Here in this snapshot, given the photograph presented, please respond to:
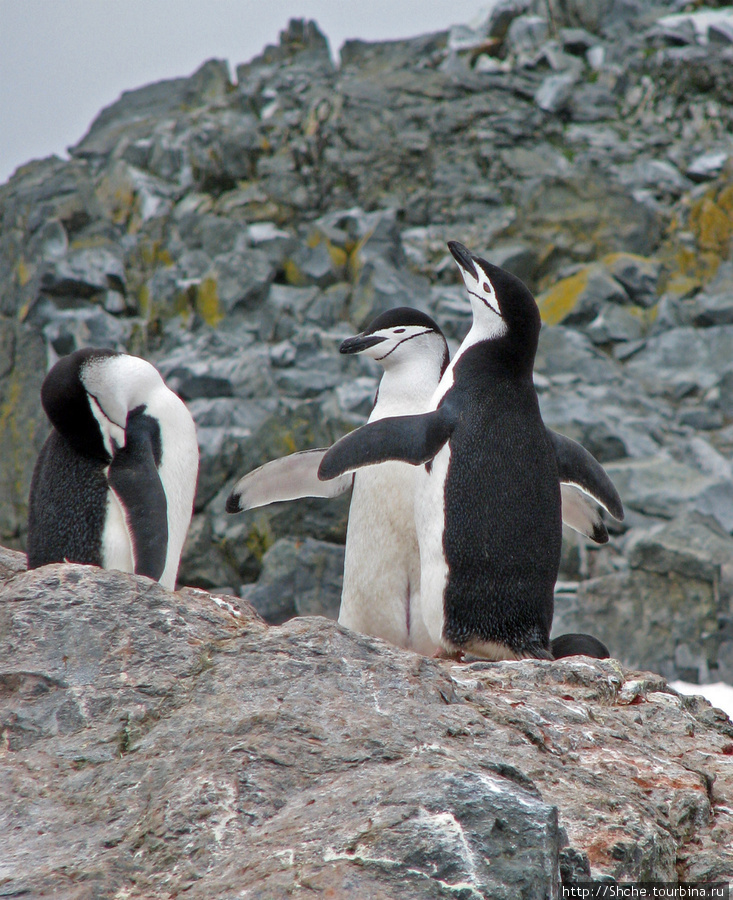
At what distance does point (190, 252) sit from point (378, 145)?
5.76 metres

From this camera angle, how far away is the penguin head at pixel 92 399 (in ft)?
10.5

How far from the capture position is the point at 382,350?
371 cm

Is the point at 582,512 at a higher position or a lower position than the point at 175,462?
lower

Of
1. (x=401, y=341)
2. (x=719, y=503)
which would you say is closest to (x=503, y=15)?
(x=719, y=503)

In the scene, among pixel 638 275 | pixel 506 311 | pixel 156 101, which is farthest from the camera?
pixel 156 101

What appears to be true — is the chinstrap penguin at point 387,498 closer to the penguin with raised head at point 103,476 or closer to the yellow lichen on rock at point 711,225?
the penguin with raised head at point 103,476

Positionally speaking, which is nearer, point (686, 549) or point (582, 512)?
point (582, 512)

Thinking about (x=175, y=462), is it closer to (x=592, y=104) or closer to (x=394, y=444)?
(x=394, y=444)

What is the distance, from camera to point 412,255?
2025 cm

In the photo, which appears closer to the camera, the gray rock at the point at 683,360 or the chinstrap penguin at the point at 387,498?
the chinstrap penguin at the point at 387,498

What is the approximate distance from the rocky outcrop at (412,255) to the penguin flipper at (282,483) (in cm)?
685

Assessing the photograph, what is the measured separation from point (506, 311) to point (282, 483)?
1065mm

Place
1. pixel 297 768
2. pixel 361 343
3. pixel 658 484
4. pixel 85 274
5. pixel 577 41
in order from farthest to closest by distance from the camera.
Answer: pixel 577 41 → pixel 85 274 → pixel 658 484 → pixel 361 343 → pixel 297 768

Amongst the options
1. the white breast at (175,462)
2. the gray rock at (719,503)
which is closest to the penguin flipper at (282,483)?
the white breast at (175,462)
